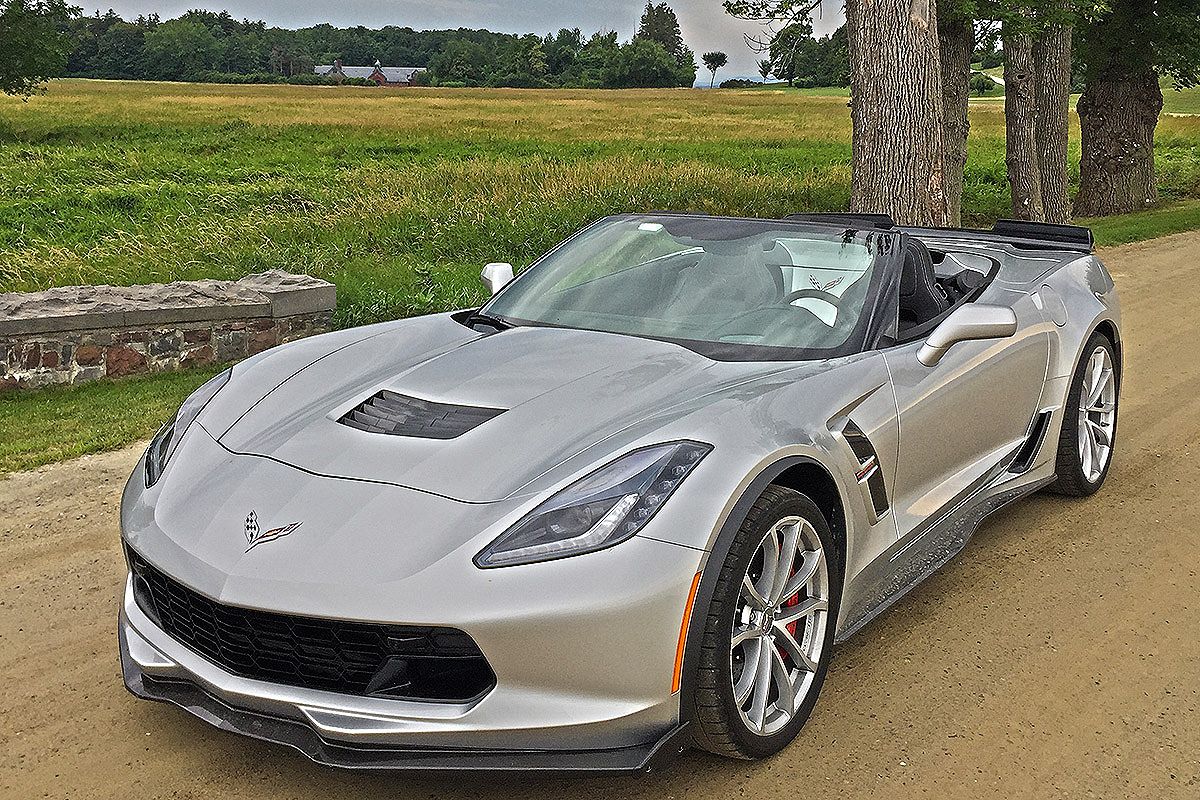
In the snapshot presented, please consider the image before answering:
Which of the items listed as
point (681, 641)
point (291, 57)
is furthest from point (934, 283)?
point (291, 57)

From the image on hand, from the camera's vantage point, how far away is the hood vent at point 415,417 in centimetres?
325

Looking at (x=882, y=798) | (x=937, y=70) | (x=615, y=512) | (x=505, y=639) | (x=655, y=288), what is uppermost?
(x=937, y=70)

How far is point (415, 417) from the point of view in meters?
3.36

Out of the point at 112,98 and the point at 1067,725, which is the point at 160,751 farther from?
the point at 112,98

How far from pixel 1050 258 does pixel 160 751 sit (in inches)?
173

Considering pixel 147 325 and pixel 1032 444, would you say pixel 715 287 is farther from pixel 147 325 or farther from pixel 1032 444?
pixel 147 325

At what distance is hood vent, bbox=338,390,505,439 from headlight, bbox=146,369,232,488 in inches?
22.7

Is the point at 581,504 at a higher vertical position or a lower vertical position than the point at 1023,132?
lower

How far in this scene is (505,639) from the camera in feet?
8.59

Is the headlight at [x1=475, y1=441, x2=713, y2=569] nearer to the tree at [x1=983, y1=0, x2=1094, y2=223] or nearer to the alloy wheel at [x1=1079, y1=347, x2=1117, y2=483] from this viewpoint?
the alloy wheel at [x1=1079, y1=347, x2=1117, y2=483]

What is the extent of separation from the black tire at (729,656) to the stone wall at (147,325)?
18.1 ft

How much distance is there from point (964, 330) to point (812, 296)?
21.3 inches

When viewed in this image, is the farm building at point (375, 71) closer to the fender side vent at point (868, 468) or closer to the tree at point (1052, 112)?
the tree at point (1052, 112)

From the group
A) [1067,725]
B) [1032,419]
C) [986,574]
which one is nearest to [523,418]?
[1067,725]
